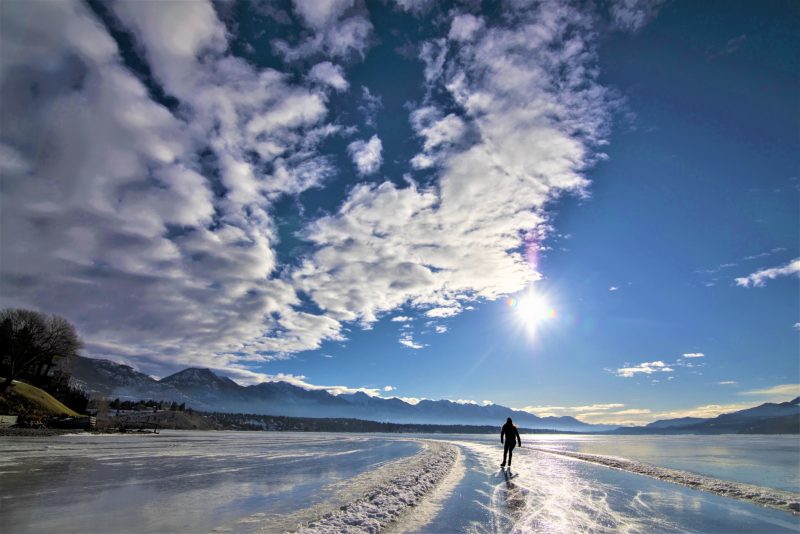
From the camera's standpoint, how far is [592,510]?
13195mm

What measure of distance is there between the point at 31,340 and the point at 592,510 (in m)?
104

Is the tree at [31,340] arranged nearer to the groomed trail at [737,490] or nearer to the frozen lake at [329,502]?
the frozen lake at [329,502]

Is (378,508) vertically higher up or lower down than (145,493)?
higher up

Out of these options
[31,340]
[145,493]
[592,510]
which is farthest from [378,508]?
[31,340]

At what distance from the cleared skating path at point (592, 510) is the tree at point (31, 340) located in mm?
95502

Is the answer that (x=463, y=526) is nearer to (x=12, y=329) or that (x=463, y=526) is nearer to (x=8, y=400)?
(x=8, y=400)

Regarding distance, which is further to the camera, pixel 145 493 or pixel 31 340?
pixel 31 340

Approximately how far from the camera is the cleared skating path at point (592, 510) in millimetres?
11031

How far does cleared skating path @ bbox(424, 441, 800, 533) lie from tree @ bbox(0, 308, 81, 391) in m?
95.5

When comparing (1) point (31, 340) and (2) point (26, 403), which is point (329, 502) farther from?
(1) point (31, 340)

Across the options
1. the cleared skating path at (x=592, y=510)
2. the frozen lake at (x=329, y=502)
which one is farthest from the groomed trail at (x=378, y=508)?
the cleared skating path at (x=592, y=510)

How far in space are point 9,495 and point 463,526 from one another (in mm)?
13786

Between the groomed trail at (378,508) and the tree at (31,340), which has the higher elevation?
the tree at (31,340)

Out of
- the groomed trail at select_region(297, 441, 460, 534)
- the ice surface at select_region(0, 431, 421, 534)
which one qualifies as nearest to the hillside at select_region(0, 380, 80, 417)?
the ice surface at select_region(0, 431, 421, 534)
